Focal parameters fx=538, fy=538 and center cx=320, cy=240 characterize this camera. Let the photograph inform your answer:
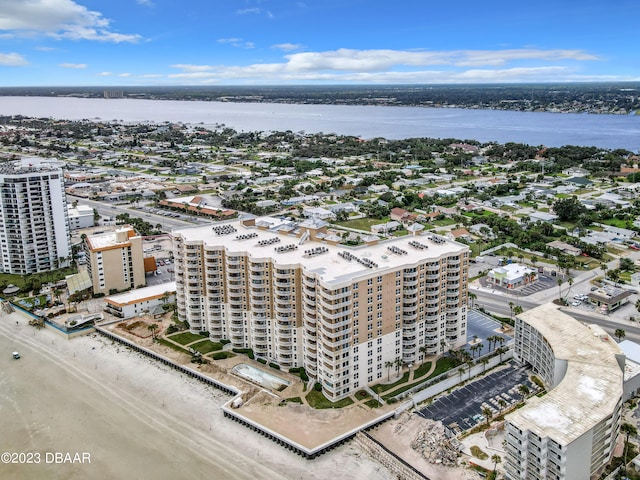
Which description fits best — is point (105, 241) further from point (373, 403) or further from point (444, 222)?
point (444, 222)

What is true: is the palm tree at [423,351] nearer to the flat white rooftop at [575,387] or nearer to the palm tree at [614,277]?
the flat white rooftop at [575,387]

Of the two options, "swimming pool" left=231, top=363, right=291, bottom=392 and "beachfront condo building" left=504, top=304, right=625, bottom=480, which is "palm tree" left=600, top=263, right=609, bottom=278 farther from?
"swimming pool" left=231, top=363, right=291, bottom=392

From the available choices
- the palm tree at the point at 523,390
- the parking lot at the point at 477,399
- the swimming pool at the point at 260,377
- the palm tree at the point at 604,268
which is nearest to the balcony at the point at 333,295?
the swimming pool at the point at 260,377

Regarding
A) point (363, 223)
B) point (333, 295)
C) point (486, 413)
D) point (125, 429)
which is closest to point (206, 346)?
point (125, 429)

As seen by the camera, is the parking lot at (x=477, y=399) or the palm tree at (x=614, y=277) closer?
the parking lot at (x=477, y=399)

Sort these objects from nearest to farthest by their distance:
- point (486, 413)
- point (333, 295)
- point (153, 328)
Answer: point (486, 413)
point (333, 295)
point (153, 328)

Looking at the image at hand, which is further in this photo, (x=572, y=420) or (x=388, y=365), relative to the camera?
(x=388, y=365)

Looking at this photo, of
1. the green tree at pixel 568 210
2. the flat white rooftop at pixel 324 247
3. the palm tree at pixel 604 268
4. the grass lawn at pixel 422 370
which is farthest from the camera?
the green tree at pixel 568 210

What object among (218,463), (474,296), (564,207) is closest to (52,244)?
(218,463)
